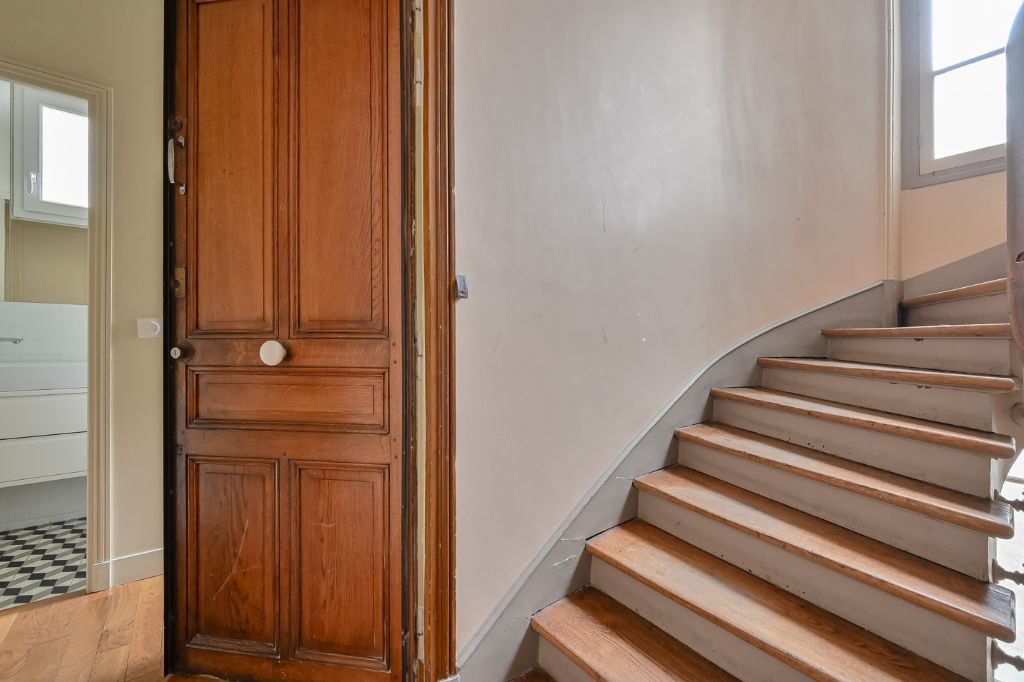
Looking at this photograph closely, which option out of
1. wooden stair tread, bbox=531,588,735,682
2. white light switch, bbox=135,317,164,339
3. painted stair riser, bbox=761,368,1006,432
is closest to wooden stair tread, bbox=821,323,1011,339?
painted stair riser, bbox=761,368,1006,432

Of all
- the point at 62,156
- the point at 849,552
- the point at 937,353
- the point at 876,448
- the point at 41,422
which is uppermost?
the point at 62,156

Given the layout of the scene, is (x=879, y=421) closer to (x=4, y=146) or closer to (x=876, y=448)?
(x=876, y=448)

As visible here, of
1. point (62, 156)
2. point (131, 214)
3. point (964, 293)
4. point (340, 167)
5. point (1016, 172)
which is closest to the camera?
point (1016, 172)

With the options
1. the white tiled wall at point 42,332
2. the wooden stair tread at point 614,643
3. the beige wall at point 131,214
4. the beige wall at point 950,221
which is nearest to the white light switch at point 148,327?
the beige wall at point 131,214

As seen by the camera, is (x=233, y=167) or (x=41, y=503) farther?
(x=41, y=503)

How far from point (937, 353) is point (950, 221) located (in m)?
1.37

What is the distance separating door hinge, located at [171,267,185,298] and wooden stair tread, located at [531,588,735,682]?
154 cm

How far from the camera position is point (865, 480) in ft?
4.34

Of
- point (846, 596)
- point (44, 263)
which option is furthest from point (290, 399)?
point (44, 263)

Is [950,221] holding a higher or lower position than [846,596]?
higher

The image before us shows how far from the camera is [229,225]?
55.0 inches

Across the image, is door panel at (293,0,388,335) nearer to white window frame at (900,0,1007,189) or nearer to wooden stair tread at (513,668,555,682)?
wooden stair tread at (513,668,555,682)

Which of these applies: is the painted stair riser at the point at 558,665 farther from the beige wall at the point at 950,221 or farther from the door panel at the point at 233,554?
the beige wall at the point at 950,221

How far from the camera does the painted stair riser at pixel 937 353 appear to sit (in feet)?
4.70
